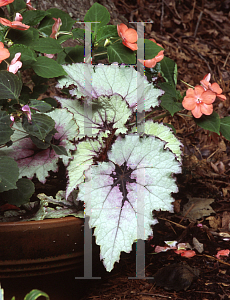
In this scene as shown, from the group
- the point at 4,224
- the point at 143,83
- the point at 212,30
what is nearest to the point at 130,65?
the point at 143,83

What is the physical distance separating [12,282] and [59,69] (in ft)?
1.72

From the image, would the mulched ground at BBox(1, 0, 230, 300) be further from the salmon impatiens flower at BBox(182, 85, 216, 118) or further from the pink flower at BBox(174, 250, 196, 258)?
the salmon impatiens flower at BBox(182, 85, 216, 118)

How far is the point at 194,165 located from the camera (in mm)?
1349

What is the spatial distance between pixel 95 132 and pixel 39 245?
311 mm

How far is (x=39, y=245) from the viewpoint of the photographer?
2.22 feet

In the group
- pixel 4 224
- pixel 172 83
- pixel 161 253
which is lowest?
pixel 161 253

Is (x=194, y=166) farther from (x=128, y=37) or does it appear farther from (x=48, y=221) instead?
(x=48, y=221)

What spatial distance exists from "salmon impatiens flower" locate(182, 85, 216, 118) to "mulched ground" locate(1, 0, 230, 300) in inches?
10.2

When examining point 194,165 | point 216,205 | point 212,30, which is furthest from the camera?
point 212,30

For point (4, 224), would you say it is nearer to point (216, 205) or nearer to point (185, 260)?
point (185, 260)

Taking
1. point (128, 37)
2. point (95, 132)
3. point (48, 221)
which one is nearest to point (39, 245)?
point (48, 221)

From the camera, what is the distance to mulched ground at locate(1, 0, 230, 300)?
0.82 metres

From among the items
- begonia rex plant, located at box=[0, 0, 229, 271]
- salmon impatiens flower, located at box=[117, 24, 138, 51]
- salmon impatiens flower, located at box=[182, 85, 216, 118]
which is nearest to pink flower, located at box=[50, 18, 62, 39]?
begonia rex plant, located at box=[0, 0, 229, 271]

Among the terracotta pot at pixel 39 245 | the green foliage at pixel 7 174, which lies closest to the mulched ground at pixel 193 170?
the terracotta pot at pixel 39 245
